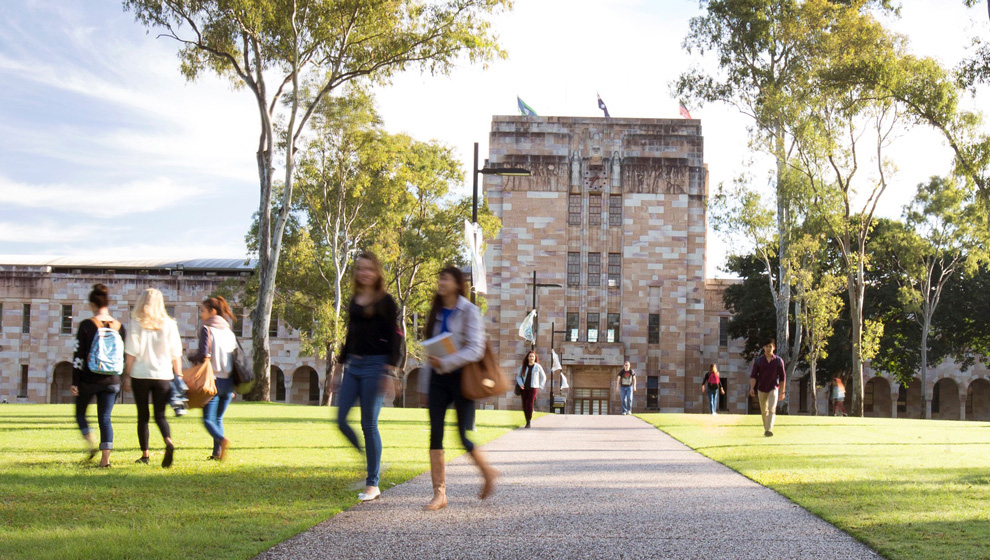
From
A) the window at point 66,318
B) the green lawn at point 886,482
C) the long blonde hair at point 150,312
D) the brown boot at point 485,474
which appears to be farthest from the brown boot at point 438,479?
the window at point 66,318

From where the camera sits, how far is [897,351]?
54719mm

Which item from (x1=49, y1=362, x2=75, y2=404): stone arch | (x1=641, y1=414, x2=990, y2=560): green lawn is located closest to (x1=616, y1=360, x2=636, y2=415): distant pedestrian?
(x1=641, y1=414, x2=990, y2=560): green lawn

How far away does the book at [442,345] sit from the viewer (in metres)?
7.24

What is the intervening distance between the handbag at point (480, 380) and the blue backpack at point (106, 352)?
3.69 metres

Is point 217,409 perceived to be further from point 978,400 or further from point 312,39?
point 978,400

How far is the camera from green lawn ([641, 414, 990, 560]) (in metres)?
6.36

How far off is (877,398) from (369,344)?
6641cm

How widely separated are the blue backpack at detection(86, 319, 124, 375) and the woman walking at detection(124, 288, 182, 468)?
0.31 feet

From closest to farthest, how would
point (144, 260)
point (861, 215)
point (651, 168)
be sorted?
point (861, 215), point (651, 168), point (144, 260)

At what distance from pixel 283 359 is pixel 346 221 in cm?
2803

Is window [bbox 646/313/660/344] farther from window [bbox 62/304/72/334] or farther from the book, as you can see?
the book

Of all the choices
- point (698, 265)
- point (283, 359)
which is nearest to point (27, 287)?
point (283, 359)

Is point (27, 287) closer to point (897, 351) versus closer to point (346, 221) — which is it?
point (346, 221)

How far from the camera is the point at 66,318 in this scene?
217ft
